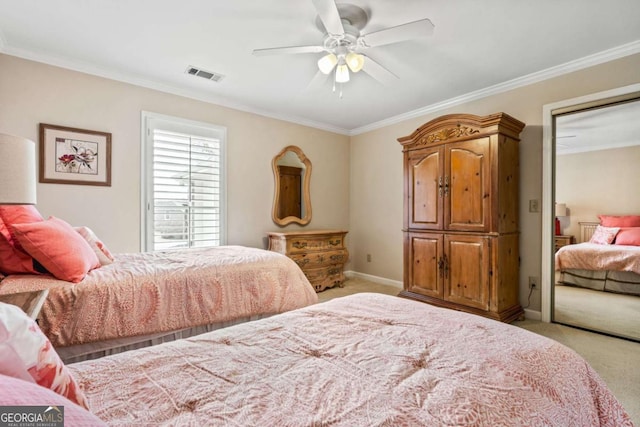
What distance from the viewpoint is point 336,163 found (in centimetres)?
504

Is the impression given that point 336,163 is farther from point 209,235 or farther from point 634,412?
Result: point 634,412

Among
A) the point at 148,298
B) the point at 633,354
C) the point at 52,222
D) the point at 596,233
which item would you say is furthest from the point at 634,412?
the point at 52,222

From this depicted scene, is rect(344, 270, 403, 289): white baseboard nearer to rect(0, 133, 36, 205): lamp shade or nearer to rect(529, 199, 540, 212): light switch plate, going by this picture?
rect(529, 199, 540, 212): light switch plate

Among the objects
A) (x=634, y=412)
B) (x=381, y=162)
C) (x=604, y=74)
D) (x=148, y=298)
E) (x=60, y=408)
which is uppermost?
(x=604, y=74)

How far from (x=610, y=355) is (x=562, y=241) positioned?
3.57ft

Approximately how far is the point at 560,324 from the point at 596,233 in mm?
948

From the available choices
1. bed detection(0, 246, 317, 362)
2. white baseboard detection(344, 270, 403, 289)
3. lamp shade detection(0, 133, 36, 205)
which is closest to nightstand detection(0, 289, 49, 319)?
bed detection(0, 246, 317, 362)

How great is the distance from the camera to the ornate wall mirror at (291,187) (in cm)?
431

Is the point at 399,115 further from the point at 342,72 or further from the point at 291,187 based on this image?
the point at 342,72

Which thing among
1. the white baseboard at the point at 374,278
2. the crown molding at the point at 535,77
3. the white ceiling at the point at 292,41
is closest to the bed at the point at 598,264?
the crown molding at the point at 535,77

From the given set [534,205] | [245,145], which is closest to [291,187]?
[245,145]

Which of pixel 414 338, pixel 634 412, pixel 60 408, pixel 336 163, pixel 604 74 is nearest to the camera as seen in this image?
pixel 60 408

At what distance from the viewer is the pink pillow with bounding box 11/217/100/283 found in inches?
66.9

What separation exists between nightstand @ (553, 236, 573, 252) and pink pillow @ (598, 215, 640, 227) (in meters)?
0.29
